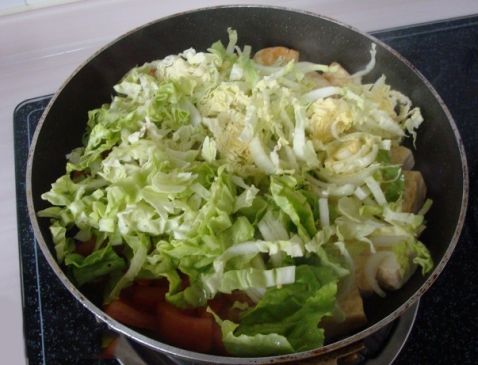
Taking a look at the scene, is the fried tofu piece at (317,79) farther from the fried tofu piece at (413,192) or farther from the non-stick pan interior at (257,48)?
the fried tofu piece at (413,192)

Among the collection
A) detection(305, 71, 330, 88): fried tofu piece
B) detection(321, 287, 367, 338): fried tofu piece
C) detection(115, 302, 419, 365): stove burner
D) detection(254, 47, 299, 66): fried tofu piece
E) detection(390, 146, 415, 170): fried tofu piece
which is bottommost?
detection(115, 302, 419, 365): stove burner

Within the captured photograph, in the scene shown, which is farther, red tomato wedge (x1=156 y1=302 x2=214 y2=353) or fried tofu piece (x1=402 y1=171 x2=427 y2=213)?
fried tofu piece (x1=402 y1=171 x2=427 y2=213)

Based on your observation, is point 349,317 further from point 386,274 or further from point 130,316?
point 130,316

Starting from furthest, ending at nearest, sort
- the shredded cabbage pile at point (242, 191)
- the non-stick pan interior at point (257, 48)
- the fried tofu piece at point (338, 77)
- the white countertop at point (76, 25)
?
the white countertop at point (76, 25) < the fried tofu piece at point (338, 77) < the non-stick pan interior at point (257, 48) < the shredded cabbage pile at point (242, 191)

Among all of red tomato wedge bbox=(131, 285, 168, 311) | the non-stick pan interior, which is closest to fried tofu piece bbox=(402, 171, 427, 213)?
the non-stick pan interior

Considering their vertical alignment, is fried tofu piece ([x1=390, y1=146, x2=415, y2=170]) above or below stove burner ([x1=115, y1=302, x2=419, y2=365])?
above

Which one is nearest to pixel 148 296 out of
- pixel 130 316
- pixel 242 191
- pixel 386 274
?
pixel 130 316

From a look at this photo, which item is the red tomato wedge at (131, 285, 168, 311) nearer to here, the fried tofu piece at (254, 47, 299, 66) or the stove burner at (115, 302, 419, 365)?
the stove burner at (115, 302, 419, 365)

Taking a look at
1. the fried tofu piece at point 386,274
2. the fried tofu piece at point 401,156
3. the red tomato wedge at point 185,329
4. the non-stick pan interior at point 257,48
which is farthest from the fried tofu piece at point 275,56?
the red tomato wedge at point 185,329
